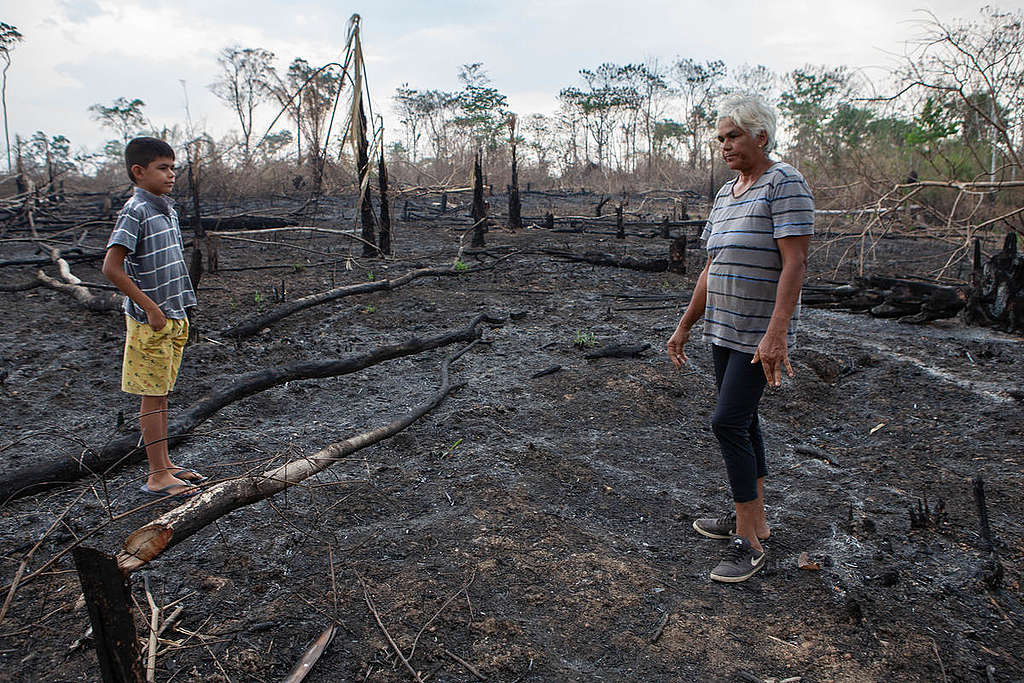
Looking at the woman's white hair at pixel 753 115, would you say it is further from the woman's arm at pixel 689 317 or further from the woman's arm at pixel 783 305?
the woman's arm at pixel 689 317

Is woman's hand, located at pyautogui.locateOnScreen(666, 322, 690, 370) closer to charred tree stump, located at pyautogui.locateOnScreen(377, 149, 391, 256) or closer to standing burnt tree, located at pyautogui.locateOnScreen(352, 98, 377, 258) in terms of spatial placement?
standing burnt tree, located at pyautogui.locateOnScreen(352, 98, 377, 258)

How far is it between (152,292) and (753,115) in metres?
2.59

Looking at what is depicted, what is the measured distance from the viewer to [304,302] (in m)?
6.24

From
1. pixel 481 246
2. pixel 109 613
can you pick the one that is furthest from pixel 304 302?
pixel 109 613

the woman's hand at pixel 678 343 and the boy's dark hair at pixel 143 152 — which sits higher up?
the boy's dark hair at pixel 143 152

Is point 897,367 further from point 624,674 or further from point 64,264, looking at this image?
point 64,264

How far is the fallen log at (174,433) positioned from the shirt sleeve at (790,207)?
2048 mm

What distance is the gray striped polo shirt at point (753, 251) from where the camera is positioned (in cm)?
204

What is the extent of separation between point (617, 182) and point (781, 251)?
26283 mm

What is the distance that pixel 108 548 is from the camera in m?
2.42

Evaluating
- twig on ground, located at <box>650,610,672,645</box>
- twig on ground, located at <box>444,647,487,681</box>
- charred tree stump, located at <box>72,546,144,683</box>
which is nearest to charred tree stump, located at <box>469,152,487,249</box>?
twig on ground, located at <box>650,610,672,645</box>

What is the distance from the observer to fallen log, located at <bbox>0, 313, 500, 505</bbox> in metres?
2.34

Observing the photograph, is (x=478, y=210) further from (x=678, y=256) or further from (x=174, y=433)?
(x=174, y=433)

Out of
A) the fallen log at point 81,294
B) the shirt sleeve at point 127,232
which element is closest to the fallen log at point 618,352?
the shirt sleeve at point 127,232
